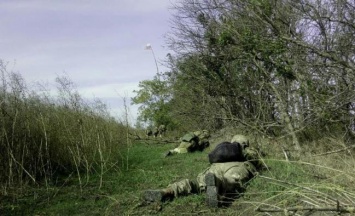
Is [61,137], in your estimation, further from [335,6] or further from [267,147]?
[335,6]

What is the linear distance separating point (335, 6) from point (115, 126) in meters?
6.77

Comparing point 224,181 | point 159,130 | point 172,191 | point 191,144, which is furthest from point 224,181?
point 159,130

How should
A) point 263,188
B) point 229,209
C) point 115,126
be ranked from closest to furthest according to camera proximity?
point 229,209, point 263,188, point 115,126

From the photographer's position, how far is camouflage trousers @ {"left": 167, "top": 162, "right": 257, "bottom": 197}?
6926 mm

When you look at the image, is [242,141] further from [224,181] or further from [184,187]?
[184,187]

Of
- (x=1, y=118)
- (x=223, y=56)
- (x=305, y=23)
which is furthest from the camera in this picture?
(x=223, y=56)

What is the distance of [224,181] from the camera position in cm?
705

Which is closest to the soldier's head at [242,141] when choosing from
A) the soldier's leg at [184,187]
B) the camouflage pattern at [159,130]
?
the soldier's leg at [184,187]

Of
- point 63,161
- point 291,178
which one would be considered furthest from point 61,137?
point 291,178

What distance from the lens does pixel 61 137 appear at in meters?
9.73

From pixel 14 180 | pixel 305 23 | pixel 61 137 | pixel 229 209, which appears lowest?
pixel 229 209

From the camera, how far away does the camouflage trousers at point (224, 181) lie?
6926 millimetres

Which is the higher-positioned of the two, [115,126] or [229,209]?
[115,126]

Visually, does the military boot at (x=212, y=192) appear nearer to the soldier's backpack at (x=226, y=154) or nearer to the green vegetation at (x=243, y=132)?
the green vegetation at (x=243, y=132)
